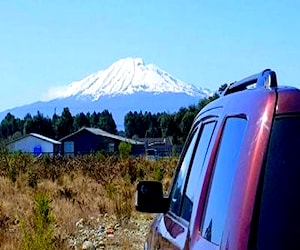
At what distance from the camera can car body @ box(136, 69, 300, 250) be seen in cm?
291

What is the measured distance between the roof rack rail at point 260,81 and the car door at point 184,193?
0.22 meters

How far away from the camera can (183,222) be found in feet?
13.8

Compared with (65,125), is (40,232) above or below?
above

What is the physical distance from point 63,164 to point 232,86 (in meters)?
28.2

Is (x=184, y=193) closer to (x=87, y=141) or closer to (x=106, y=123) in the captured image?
(x=87, y=141)

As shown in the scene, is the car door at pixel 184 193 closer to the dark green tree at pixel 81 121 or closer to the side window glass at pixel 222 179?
the side window glass at pixel 222 179

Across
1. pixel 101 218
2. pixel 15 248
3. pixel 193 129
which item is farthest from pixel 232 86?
pixel 101 218

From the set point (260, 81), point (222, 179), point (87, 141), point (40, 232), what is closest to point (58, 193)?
point (40, 232)

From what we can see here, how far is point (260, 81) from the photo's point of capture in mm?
3641

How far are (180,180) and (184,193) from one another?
0.55 meters

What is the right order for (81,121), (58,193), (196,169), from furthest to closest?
(81,121) < (58,193) < (196,169)

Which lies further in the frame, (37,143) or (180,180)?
(37,143)

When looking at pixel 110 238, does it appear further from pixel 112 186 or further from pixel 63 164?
pixel 63 164

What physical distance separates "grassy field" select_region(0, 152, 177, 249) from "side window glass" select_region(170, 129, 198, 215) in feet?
18.2
